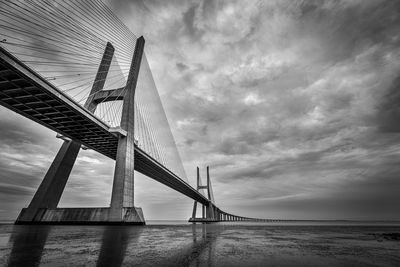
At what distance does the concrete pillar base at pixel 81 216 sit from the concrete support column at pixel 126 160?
2.44 ft

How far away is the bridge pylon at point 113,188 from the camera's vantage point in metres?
23.0

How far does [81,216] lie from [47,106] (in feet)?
40.6

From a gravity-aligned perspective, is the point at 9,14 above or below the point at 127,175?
above

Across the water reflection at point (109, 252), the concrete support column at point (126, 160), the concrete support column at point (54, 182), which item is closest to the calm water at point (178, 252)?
the water reflection at point (109, 252)

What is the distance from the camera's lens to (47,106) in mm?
21844

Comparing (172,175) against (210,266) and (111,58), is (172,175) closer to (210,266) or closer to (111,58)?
(111,58)

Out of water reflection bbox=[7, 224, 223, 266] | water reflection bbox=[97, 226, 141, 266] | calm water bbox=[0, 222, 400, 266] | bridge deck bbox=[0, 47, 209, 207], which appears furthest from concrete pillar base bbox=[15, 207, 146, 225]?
water reflection bbox=[97, 226, 141, 266]

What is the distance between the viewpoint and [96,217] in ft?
74.6

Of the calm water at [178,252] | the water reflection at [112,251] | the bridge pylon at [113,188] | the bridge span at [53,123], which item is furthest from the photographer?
the bridge pylon at [113,188]

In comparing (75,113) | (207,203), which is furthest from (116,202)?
(207,203)

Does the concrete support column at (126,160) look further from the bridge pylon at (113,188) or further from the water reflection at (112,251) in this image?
the water reflection at (112,251)

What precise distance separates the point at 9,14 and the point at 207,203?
8563 cm

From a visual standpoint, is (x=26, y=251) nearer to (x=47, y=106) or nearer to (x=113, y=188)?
(x=113, y=188)

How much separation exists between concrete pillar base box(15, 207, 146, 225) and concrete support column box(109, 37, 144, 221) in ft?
2.44
